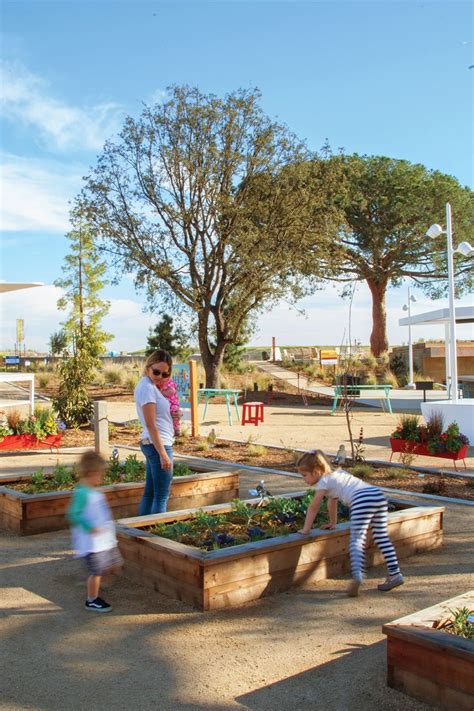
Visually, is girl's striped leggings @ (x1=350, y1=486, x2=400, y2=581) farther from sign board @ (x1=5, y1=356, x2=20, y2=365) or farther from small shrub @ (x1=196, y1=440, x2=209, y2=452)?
sign board @ (x1=5, y1=356, x2=20, y2=365)

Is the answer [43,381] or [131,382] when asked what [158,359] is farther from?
[43,381]

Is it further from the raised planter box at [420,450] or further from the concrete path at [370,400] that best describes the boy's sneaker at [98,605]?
the concrete path at [370,400]

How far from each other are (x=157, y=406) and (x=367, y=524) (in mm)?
1815

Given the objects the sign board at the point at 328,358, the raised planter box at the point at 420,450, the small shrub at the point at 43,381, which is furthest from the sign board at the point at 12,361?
the raised planter box at the point at 420,450

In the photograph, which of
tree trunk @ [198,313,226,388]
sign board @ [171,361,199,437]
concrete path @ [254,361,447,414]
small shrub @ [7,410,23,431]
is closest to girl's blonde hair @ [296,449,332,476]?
small shrub @ [7,410,23,431]

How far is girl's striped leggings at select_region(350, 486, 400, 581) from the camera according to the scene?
4562 mm

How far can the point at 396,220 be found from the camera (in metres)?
31.5

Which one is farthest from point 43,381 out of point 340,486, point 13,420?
point 340,486

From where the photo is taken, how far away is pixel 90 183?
2388cm

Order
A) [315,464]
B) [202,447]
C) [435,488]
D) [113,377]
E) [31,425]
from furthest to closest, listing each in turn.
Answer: [113,377]
[31,425]
[202,447]
[435,488]
[315,464]

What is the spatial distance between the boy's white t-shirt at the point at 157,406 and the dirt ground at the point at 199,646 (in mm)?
1149

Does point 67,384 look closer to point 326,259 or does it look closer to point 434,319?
point 434,319

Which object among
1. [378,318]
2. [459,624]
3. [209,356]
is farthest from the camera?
[378,318]

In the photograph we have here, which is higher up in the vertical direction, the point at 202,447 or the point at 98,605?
the point at 202,447
